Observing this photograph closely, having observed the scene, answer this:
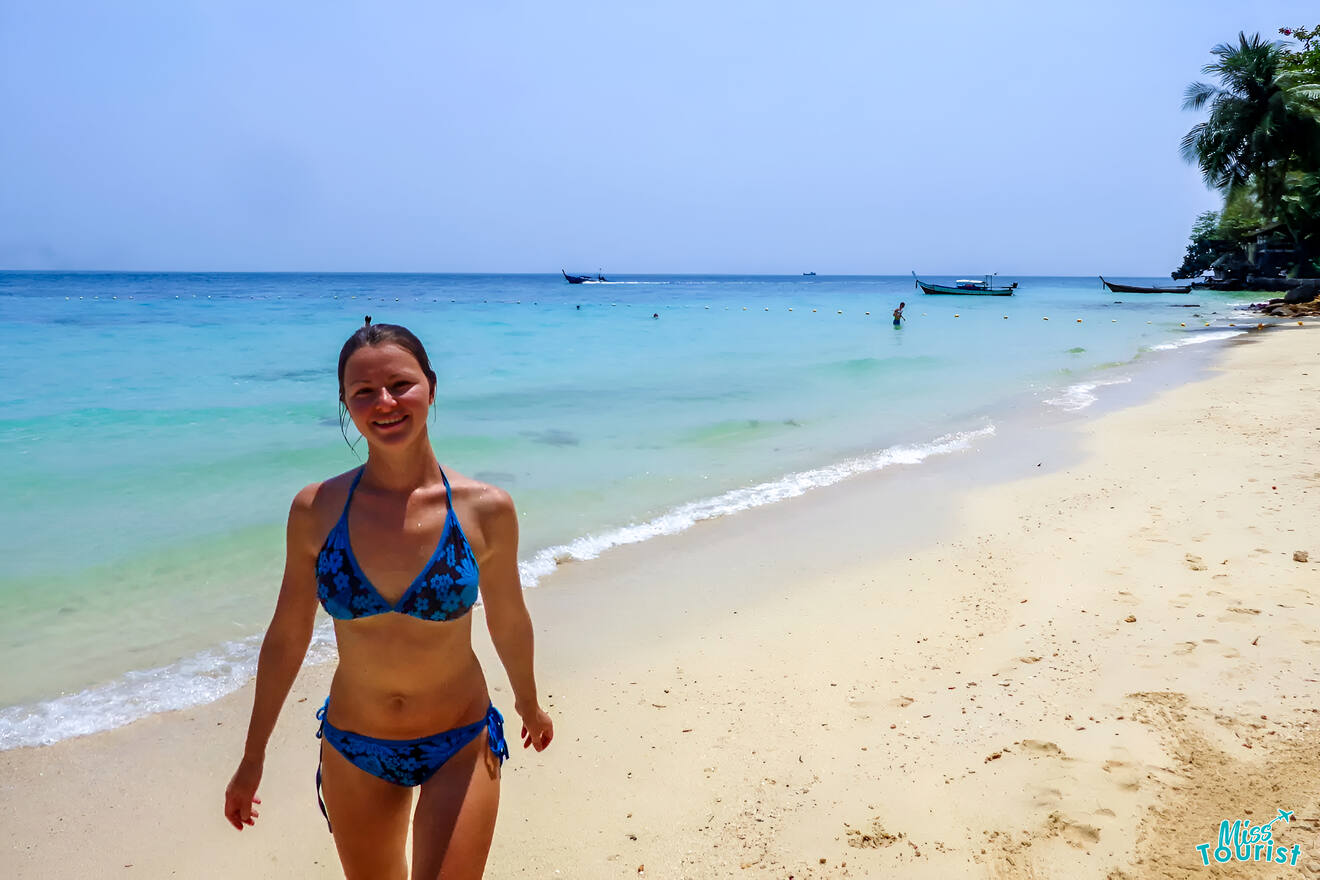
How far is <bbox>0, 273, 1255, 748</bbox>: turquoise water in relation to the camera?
5.43m

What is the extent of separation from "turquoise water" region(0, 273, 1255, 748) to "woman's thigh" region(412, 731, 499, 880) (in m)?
3.22

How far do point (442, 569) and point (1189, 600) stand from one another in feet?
15.5

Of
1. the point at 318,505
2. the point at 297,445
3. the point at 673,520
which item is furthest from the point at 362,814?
the point at 297,445

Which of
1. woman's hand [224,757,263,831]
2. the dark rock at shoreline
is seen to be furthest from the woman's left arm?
the dark rock at shoreline

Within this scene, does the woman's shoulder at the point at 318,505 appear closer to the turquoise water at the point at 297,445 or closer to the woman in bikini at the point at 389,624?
the woman in bikini at the point at 389,624

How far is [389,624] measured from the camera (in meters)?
2.08

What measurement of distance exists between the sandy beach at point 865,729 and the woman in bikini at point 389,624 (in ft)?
3.91

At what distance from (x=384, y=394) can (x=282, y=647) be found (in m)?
0.72

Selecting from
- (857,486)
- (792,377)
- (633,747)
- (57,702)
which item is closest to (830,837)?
(633,747)

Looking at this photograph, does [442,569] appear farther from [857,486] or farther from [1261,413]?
[1261,413]

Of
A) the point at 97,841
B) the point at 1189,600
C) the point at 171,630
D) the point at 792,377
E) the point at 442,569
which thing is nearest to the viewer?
the point at 442,569

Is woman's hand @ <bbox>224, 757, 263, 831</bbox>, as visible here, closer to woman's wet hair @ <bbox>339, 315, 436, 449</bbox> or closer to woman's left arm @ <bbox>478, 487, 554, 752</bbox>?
woman's left arm @ <bbox>478, 487, 554, 752</bbox>

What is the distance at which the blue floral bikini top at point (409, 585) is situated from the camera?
6.71 feet

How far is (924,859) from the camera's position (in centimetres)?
298
